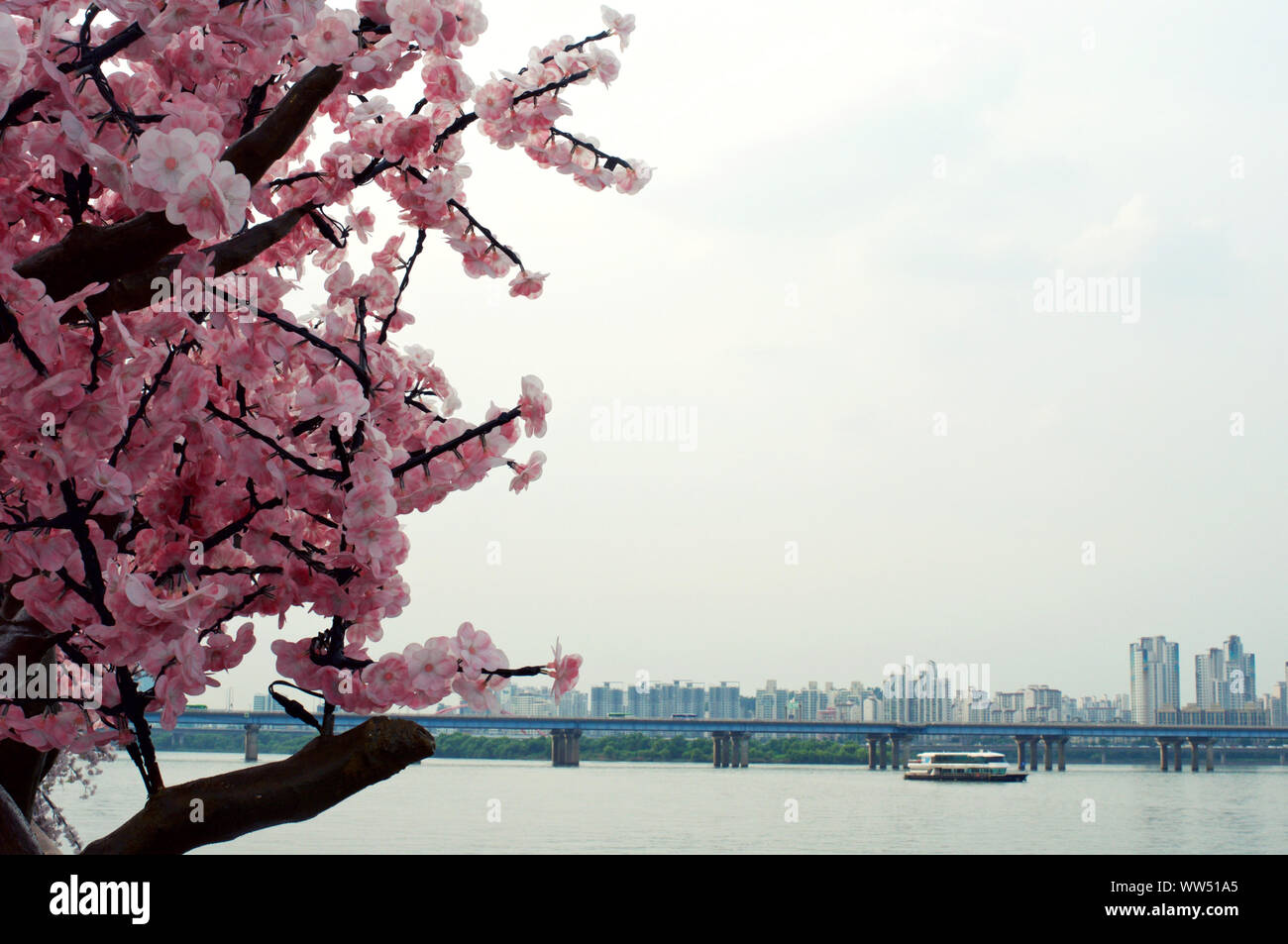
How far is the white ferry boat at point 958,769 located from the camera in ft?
278

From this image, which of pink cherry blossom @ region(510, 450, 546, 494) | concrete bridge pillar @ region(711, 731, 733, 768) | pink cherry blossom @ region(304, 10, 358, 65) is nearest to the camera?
pink cherry blossom @ region(304, 10, 358, 65)

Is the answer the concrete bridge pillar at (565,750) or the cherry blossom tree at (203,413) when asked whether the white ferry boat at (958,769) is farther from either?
the cherry blossom tree at (203,413)

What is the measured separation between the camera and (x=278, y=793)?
281 cm

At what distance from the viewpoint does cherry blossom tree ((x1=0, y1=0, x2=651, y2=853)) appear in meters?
2.57

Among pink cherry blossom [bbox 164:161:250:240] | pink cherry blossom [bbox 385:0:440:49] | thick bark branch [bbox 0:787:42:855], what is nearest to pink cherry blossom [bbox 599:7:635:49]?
pink cherry blossom [bbox 385:0:440:49]

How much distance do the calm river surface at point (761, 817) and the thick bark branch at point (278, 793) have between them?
22237 millimetres

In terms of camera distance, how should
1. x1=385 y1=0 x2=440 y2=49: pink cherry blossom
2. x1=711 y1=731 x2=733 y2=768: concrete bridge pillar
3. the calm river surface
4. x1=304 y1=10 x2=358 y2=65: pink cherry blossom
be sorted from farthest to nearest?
x1=711 y1=731 x2=733 y2=768: concrete bridge pillar
the calm river surface
x1=385 y1=0 x2=440 y2=49: pink cherry blossom
x1=304 y1=10 x2=358 y2=65: pink cherry blossom

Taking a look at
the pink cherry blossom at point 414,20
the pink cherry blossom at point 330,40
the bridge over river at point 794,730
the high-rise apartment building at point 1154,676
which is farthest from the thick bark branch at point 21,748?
the high-rise apartment building at point 1154,676

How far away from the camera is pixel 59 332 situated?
8.39 feet

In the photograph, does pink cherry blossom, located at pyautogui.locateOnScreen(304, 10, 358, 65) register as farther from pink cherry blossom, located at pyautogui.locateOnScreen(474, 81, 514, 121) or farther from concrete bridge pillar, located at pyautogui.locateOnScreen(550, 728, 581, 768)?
concrete bridge pillar, located at pyautogui.locateOnScreen(550, 728, 581, 768)

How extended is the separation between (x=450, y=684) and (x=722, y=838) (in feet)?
139

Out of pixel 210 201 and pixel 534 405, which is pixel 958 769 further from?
pixel 210 201

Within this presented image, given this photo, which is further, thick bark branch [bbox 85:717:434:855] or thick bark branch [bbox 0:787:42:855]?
thick bark branch [bbox 0:787:42:855]
